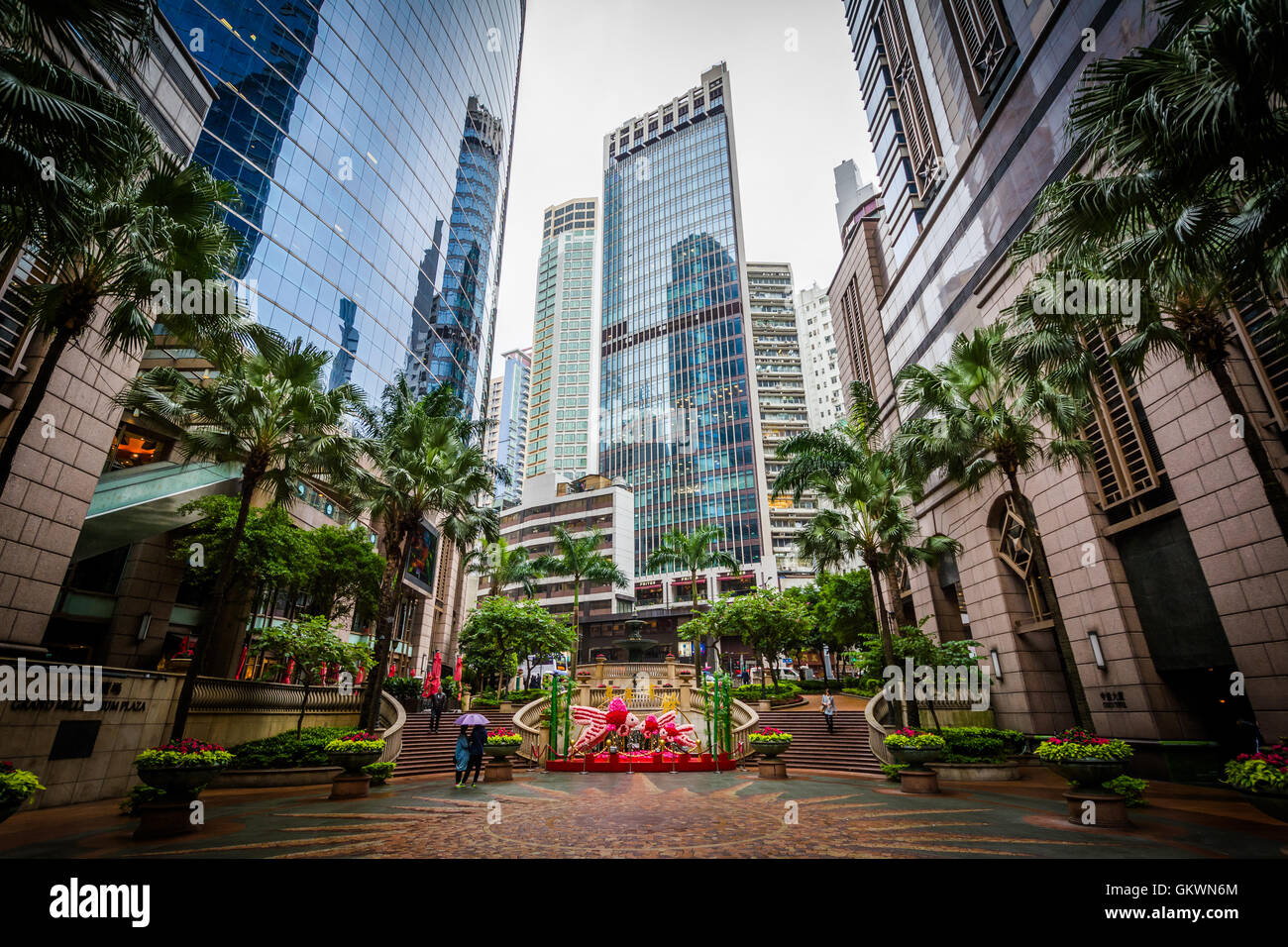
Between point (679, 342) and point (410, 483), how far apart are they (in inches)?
3592

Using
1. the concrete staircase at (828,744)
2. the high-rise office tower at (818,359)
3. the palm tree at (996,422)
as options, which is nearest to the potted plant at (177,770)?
the concrete staircase at (828,744)

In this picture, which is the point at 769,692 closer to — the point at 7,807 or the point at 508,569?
→ the point at 508,569

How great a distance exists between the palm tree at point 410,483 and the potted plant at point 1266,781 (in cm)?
1925

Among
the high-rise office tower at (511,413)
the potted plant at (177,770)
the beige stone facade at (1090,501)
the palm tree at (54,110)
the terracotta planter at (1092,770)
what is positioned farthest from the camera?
the high-rise office tower at (511,413)

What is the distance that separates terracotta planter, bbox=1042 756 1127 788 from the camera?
33.9 ft

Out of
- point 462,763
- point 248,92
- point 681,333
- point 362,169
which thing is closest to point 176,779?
point 462,763

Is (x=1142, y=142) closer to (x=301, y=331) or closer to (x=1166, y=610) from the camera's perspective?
(x=1166, y=610)

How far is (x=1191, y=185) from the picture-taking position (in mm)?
9086

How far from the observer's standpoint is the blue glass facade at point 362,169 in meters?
38.3

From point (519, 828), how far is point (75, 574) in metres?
23.5

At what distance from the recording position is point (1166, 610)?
17.0 m

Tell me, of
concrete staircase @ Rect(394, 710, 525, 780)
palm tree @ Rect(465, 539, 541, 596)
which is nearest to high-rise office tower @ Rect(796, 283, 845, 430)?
palm tree @ Rect(465, 539, 541, 596)

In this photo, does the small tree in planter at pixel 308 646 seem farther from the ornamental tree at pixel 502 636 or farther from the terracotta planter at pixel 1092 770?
the terracotta planter at pixel 1092 770
